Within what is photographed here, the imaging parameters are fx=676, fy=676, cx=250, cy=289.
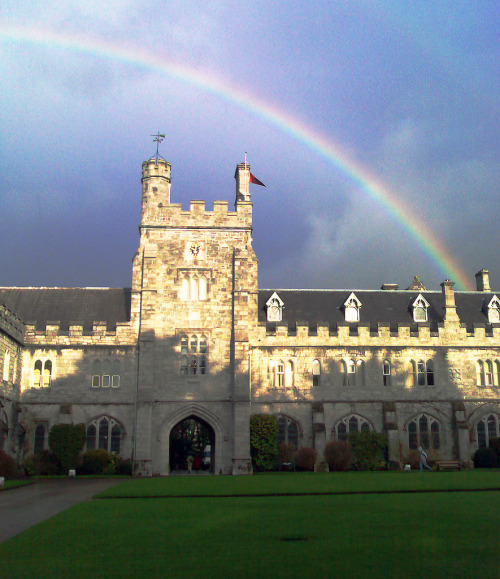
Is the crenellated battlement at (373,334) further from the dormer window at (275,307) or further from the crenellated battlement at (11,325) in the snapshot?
the crenellated battlement at (11,325)

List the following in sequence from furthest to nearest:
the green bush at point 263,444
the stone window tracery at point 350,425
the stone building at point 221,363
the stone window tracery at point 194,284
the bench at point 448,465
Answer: the stone window tracery at point 194,284 → the stone window tracery at point 350,425 → the stone building at point 221,363 → the green bush at point 263,444 → the bench at point 448,465

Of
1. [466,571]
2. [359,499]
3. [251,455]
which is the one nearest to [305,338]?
[251,455]

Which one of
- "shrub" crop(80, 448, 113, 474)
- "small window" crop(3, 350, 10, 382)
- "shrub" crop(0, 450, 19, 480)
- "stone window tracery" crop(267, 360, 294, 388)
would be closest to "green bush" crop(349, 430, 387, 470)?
"stone window tracery" crop(267, 360, 294, 388)

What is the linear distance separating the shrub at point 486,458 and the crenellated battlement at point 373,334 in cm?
676

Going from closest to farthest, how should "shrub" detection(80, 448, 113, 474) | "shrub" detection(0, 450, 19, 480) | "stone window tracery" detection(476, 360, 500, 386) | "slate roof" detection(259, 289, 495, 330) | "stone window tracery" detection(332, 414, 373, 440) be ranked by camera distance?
"shrub" detection(0, 450, 19, 480) < "shrub" detection(80, 448, 113, 474) < "stone window tracery" detection(332, 414, 373, 440) < "stone window tracery" detection(476, 360, 500, 386) < "slate roof" detection(259, 289, 495, 330)

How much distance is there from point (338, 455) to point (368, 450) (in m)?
2.00

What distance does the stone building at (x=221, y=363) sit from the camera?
4003 centimetres

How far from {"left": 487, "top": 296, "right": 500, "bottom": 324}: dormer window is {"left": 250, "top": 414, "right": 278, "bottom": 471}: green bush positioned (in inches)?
684

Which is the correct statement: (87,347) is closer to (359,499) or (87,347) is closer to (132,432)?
(132,432)

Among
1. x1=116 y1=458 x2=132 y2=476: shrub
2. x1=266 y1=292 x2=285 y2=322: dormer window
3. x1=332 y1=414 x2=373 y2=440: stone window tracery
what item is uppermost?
x1=266 y1=292 x2=285 y2=322: dormer window

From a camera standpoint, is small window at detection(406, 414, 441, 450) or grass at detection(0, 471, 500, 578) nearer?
grass at detection(0, 471, 500, 578)

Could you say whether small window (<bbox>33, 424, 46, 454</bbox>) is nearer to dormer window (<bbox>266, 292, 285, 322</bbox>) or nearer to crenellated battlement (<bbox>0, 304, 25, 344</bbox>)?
crenellated battlement (<bbox>0, 304, 25, 344</bbox>)

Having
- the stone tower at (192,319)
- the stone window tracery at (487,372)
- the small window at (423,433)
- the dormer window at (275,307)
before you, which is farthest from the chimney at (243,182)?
the stone window tracery at (487,372)

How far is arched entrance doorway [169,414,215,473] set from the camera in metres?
42.2
